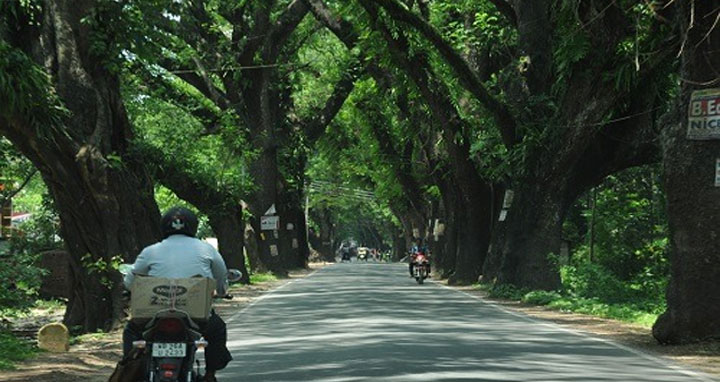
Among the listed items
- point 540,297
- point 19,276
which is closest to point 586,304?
point 540,297

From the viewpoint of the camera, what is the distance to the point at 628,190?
33469 millimetres

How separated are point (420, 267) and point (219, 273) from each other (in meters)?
30.9

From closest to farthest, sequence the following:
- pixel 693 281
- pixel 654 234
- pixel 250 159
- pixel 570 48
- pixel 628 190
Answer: pixel 693 281 → pixel 570 48 → pixel 654 234 → pixel 628 190 → pixel 250 159

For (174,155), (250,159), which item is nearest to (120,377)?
(174,155)

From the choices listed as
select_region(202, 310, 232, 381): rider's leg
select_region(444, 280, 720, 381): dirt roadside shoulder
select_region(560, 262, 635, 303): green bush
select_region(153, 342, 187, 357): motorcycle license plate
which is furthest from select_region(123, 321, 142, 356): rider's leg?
select_region(560, 262, 635, 303): green bush

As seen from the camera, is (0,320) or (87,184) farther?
(87,184)

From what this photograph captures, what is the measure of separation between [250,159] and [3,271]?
21643 mm

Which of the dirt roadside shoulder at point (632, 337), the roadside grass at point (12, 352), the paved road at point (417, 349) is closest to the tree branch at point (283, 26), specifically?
the dirt roadside shoulder at point (632, 337)

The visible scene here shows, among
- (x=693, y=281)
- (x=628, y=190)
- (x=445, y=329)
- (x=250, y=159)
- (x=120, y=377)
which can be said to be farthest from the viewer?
(x=250, y=159)

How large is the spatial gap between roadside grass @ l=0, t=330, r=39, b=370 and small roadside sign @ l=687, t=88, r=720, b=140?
890 cm

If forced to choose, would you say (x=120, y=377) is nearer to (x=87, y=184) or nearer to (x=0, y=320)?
(x=0, y=320)

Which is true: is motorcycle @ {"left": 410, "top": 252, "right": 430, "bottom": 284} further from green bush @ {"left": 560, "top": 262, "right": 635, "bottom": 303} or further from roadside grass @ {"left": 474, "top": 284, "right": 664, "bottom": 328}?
green bush @ {"left": 560, "top": 262, "right": 635, "bottom": 303}

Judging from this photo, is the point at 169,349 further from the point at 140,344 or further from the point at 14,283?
the point at 14,283

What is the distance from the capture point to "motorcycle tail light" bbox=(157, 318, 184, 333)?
7.49 m
